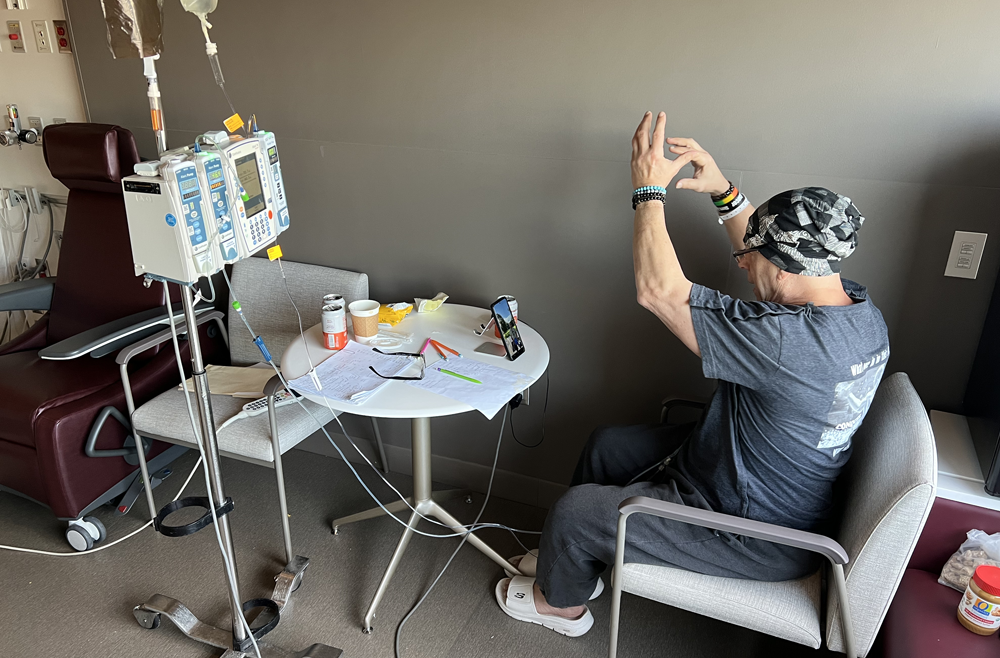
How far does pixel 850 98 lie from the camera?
1577 mm

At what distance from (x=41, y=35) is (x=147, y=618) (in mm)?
2163

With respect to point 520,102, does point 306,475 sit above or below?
below

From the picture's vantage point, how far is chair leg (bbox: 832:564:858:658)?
121 cm

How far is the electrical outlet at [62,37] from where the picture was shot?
2447 millimetres

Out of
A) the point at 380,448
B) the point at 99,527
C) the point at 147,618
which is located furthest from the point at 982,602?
the point at 99,527

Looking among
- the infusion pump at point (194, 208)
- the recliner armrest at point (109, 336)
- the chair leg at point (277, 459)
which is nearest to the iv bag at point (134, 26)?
the infusion pump at point (194, 208)

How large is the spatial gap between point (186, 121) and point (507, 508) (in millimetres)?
1792

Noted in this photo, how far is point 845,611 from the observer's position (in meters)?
1.24

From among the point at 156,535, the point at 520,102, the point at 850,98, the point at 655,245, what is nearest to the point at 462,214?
the point at 520,102

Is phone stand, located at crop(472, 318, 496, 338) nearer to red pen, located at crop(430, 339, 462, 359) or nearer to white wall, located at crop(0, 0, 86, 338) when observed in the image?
red pen, located at crop(430, 339, 462, 359)

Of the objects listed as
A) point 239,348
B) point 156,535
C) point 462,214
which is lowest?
point 156,535

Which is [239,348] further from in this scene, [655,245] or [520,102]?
[655,245]

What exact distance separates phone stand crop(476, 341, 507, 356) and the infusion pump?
67 centimetres

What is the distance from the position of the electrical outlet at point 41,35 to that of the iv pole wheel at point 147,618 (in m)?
2.09
